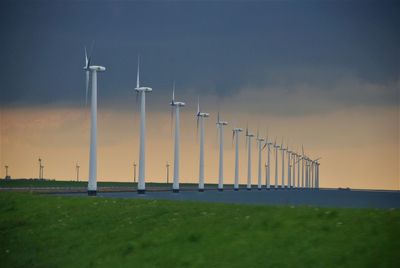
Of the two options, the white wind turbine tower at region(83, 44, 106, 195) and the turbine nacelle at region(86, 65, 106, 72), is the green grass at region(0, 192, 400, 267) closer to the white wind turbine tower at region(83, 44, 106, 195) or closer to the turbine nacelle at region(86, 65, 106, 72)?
the white wind turbine tower at region(83, 44, 106, 195)

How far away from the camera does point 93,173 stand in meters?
108

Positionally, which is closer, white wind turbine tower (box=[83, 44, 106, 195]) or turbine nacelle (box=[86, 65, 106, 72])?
white wind turbine tower (box=[83, 44, 106, 195])

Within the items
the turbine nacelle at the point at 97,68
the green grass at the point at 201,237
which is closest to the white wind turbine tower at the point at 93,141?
the turbine nacelle at the point at 97,68

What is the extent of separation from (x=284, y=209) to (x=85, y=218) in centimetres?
1357

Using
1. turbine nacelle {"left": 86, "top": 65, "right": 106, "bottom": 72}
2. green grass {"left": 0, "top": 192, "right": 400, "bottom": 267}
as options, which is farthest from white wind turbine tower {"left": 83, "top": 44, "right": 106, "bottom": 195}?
green grass {"left": 0, "top": 192, "right": 400, "bottom": 267}

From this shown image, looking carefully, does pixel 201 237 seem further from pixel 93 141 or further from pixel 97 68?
pixel 97 68

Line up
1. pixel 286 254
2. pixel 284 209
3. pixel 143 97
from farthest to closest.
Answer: pixel 143 97 < pixel 284 209 < pixel 286 254

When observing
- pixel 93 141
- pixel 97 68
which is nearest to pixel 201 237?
pixel 93 141

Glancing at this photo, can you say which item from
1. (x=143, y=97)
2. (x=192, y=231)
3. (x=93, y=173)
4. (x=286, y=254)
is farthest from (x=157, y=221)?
(x=143, y=97)

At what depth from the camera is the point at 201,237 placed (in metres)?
41.3

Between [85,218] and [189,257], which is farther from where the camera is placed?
[85,218]

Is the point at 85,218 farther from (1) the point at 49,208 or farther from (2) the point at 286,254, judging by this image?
(2) the point at 286,254

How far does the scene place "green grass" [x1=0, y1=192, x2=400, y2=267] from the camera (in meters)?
36.8

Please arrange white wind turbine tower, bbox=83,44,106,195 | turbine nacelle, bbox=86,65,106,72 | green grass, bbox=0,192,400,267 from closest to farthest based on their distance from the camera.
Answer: green grass, bbox=0,192,400,267, white wind turbine tower, bbox=83,44,106,195, turbine nacelle, bbox=86,65,106,72
